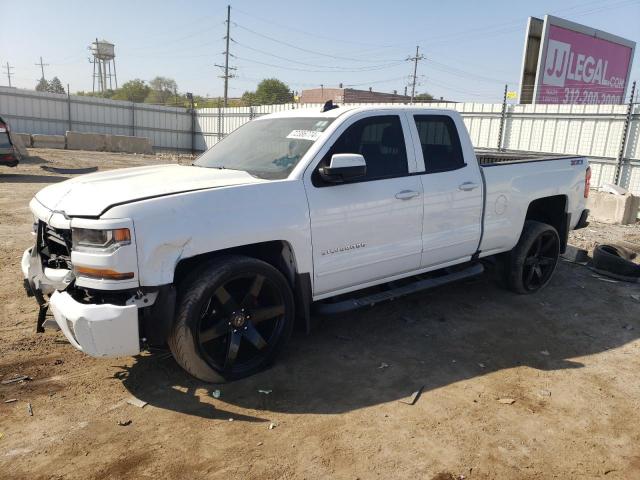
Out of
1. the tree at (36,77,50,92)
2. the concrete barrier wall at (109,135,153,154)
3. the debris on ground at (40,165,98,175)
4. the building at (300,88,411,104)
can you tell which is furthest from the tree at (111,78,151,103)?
the debris on ground at (40,165,98,175)

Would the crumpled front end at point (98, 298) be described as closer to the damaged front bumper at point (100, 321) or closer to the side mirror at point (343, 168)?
the damaged front bumper at point (100, 321)

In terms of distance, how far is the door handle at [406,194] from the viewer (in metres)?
4.16

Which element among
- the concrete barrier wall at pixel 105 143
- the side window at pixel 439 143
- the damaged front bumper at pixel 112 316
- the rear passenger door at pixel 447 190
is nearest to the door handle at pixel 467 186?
the rear passenger door at pixel 447 190

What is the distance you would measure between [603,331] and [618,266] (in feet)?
6.99

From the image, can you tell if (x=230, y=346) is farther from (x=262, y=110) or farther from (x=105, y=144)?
(x=105, y=144)

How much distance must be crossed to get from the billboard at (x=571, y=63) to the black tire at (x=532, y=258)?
11.9m

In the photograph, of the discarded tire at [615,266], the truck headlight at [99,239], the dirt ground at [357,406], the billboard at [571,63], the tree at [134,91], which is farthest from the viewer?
the tree at [134,91]

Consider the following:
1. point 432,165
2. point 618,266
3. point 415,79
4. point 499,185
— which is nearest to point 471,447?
point 432,165

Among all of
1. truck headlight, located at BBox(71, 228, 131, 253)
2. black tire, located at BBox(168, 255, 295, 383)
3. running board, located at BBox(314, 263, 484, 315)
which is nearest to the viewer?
truck headlight, located at BBox(71, 228, 131, 253)

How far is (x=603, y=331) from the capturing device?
493 centimetres

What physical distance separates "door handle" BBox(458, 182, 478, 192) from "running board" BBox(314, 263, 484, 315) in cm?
87

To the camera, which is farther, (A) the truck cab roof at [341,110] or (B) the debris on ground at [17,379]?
(A) the truck cab roof at [341,110]

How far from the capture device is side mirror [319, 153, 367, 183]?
11.8ft

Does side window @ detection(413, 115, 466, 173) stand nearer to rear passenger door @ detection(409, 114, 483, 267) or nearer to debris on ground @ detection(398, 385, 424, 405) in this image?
rear passenger door @ detection(409, 114, 483, 267)
